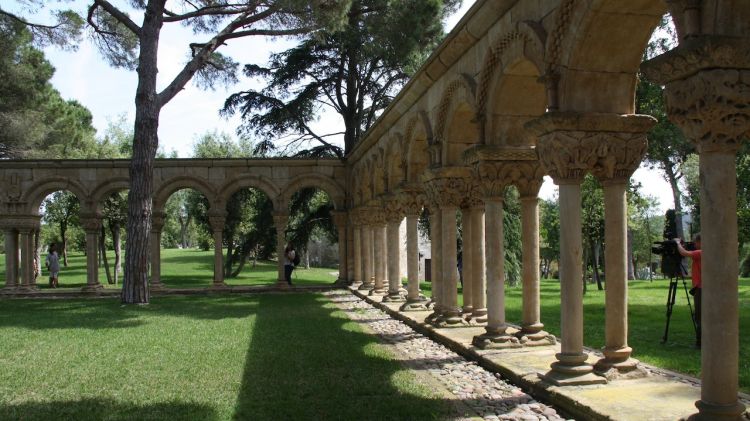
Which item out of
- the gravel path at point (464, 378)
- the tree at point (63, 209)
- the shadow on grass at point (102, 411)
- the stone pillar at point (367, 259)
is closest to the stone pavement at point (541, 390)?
the gravel path at point (464, 378)

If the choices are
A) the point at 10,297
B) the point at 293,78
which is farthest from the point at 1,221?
the point at 293,78

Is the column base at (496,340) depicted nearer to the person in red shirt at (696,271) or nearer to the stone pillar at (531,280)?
the stone pillar at (531,280)

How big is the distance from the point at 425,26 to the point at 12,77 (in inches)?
539

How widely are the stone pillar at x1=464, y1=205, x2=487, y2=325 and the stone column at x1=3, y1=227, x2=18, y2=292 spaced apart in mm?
14340

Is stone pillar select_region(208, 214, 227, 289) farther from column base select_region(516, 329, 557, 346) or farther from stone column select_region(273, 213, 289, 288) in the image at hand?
column base select_region(516, 329, 557, 346)

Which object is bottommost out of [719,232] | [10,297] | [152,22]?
[10,297]

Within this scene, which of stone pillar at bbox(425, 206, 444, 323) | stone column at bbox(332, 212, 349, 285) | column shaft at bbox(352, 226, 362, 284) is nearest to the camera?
stone pillar at bbox(425, 206, 444, 323)

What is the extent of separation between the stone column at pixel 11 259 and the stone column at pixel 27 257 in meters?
0.19

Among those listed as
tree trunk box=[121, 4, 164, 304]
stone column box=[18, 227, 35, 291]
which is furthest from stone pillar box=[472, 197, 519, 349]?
stone column box=[18, 227, 35, 291]

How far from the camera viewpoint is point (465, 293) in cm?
1030

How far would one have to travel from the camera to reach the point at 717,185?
13.0 ft

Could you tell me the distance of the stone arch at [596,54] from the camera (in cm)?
546

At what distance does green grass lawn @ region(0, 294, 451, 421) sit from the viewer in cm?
551

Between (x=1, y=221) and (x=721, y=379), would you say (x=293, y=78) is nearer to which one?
(x=1, y=221)
